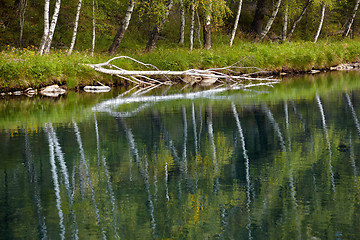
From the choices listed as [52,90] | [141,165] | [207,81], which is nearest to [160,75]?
[207,81]

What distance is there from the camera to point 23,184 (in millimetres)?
8609

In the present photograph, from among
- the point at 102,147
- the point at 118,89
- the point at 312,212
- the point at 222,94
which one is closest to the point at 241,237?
the point at 312,212

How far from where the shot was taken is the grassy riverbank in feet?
80.3

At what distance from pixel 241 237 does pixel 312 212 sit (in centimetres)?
127

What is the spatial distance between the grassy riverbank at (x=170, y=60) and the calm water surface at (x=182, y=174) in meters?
7.33

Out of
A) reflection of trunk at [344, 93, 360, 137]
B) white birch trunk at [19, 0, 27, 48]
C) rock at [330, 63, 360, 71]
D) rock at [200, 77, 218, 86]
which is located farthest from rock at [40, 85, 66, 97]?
rock at [330, 63, 360, 71]

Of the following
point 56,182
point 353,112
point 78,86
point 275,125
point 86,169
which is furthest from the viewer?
point 78,86

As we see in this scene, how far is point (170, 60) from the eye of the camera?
30.5m

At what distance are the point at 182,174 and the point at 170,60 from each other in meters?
22.0

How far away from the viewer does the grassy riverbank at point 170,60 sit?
24484 mm

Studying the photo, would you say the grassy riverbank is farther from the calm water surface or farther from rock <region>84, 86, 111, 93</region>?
the calm water surface

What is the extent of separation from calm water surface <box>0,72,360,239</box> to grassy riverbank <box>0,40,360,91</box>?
7.33 meters

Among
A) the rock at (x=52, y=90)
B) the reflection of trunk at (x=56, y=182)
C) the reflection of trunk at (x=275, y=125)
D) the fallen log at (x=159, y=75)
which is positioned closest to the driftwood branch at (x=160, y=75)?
the fallen log at (x=159, y=75)

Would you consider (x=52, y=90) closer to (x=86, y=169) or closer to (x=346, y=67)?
(x=86, y=169)
